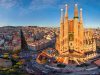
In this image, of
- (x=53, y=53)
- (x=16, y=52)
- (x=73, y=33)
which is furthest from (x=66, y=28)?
(x=16, y=52)

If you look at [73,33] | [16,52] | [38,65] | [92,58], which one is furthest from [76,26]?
[16,52]

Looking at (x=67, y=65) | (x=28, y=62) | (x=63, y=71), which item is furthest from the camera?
(x=28, y=62)

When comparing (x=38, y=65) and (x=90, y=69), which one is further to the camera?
(x=38, y=65)

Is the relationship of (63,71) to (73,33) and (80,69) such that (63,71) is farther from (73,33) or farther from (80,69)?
Answer: (73,33)

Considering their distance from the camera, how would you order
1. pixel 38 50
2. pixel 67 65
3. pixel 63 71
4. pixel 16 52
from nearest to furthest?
1. pixel 63 71
2. pixel 67 65
3. pixel 16 52
4. pixel 38 50

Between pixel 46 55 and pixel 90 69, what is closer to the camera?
pixel 90 69

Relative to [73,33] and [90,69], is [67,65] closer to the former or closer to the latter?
[90,69]

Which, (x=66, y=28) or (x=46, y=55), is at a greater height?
(x=66, y=28)

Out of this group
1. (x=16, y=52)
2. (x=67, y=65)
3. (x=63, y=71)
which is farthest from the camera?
(x=16, y=52)

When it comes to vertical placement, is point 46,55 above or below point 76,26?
below
